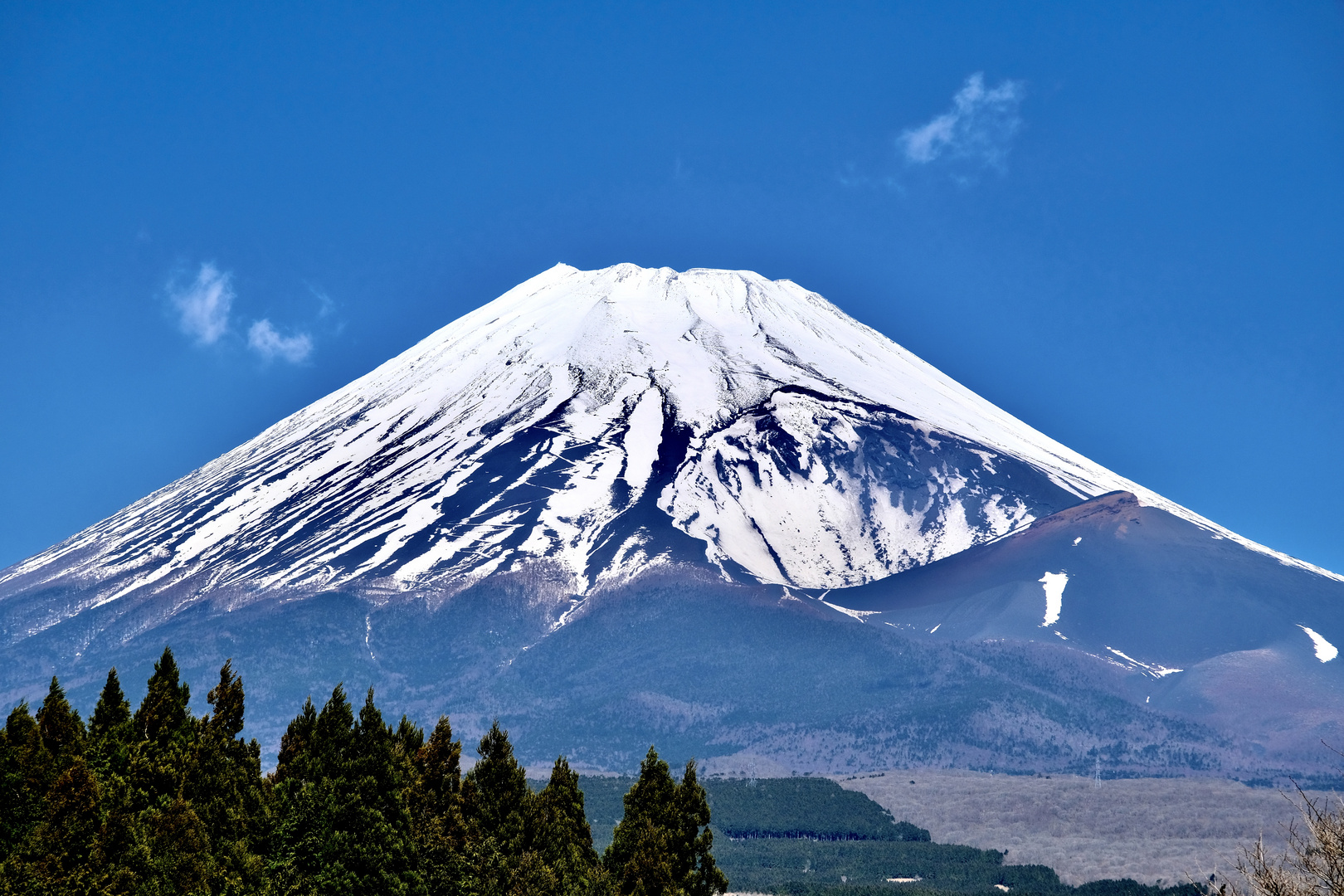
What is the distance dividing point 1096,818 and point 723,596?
231 feet

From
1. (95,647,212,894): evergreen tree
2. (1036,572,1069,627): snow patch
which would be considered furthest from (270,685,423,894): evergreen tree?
(1036,572,1069,627): snow patch

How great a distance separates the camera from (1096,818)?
99000 mm

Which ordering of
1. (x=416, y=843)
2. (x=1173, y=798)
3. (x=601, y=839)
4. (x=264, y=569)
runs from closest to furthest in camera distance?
1. (x=416, y=843)
2. (x=601, y=839)
3. (x=1173, y=798)
4. (x=264, y=569)

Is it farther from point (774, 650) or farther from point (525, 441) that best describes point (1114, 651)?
point (525, 441)

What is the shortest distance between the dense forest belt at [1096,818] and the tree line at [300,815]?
2065 inches

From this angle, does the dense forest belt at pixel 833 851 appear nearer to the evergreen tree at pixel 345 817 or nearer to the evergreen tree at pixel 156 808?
the evergreen tree at pixel 156 808

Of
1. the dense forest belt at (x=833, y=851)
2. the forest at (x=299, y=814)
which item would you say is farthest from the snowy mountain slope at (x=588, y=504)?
the forest at (x=299, y=814)

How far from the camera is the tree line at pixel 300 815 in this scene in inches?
1125

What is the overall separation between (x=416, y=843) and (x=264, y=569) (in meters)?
147

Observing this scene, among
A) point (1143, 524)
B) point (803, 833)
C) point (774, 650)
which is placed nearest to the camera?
point (803, 833)

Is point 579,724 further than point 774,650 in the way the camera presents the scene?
No

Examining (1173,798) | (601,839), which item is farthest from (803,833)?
(1173,798)

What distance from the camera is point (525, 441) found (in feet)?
620

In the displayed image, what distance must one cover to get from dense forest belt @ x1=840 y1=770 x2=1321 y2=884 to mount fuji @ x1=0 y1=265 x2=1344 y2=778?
1992 centimetres
